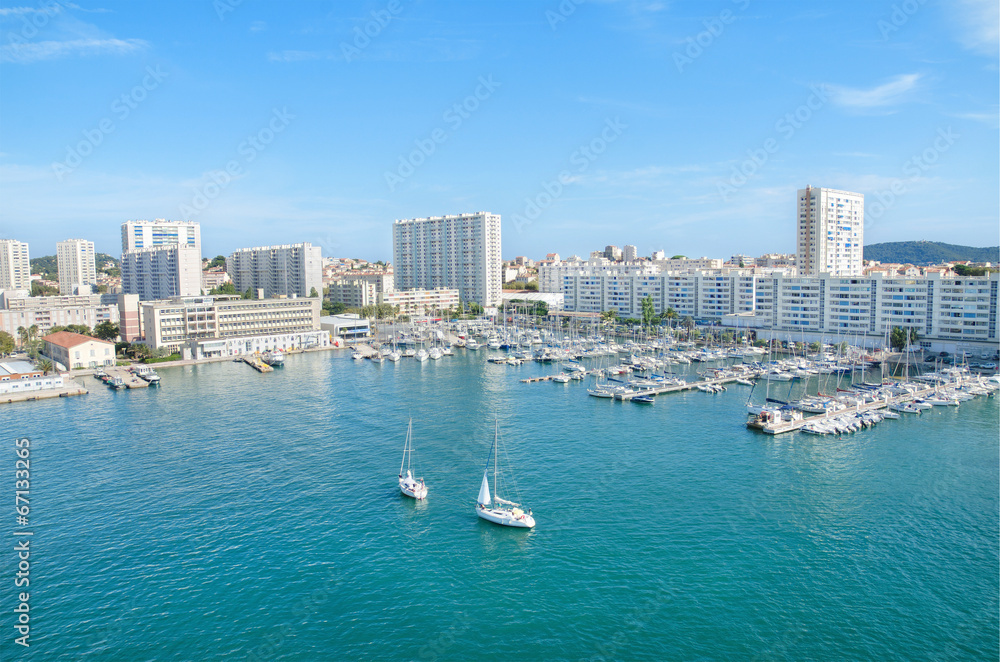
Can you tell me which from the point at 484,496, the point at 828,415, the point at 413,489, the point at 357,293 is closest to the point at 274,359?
the point at 413,489

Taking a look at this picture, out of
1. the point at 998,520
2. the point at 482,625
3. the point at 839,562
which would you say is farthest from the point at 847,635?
the point at 998,520

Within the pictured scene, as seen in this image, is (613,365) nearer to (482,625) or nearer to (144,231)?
(482,625)

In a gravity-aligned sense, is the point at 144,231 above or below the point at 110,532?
above

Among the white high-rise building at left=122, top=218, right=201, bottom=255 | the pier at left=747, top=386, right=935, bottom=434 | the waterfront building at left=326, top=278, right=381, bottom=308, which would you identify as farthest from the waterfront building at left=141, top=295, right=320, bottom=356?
the pier at left=747, top=386, right=935, bottom=434

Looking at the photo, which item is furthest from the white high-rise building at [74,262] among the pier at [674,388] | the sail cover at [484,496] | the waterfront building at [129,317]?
the sail cover at [484,496]

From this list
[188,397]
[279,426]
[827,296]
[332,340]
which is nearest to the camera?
[279,426]

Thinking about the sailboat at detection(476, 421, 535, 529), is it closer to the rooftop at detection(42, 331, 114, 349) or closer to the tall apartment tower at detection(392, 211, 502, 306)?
the rooftop at detection(42, 331, 114, 349)

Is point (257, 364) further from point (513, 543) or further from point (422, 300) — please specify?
point (422, 300)

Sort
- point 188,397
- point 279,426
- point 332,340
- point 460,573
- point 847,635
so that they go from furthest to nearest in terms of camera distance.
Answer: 1. point 332,340
2. point 188,397
3. point 279,426
4. point 460,573
5. point 847,635
